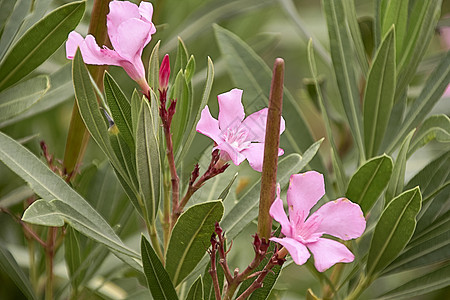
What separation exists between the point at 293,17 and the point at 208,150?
1.42 ft

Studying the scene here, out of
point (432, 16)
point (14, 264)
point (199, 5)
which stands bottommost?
point (14, 264)

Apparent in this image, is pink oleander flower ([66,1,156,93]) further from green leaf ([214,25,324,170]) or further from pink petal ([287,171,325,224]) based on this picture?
green leaf ([214,25,324,170])

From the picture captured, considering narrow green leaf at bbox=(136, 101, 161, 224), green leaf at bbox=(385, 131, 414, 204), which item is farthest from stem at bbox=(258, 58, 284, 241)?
green leaf at bbox=(385, 131, 414, 204)

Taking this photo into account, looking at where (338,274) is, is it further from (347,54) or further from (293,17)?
(293,17)

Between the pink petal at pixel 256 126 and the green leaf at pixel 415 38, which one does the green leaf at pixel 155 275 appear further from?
the green leaf at pixel 415 38

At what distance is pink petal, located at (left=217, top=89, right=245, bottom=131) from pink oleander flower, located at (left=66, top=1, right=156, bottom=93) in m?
0.07

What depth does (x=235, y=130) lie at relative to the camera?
60 cm

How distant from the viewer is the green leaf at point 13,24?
2.37ft

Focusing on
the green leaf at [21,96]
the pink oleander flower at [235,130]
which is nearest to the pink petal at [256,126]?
the pink oleander flower at [235,130]

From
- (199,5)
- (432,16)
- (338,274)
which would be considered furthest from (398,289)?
(199,5)

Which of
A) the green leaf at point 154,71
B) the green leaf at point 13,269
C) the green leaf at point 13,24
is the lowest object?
the green leaf at point 13,269

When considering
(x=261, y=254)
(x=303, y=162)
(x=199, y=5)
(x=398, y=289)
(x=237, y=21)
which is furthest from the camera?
(x=237, y=21)

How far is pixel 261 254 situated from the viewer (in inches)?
20.6

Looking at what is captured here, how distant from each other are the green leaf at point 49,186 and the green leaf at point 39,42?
118mm
